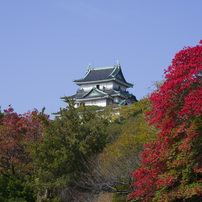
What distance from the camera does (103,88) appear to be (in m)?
61.2

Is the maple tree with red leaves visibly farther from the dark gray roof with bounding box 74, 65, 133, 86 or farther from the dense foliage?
the dark gray roof with bounding box 74, 65, 133, 86

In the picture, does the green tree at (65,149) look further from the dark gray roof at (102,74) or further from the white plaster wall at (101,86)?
the white plaster wall at (101,86)

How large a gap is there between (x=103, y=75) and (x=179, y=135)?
5008 centimetres

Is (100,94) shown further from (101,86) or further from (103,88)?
(101,86)

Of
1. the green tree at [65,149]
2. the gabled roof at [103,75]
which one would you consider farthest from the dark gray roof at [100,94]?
the green tree at [65,149]

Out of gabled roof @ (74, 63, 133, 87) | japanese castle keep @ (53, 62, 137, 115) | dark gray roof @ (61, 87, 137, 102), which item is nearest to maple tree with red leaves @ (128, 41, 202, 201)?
japanese castle keep @ (53, 62, 137, 115)

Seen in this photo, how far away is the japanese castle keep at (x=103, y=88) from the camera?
190 ft

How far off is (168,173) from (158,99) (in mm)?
2387

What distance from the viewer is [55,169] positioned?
1934 centimetres

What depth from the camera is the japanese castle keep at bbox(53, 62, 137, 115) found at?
190ft

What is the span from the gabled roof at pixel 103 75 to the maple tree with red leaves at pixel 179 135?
155ft

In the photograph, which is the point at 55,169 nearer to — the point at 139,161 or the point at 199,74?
the point at 139,161

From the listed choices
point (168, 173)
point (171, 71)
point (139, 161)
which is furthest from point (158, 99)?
point (139, 161)

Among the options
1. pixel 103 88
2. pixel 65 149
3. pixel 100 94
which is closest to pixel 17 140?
Result: pixel 65 149
